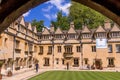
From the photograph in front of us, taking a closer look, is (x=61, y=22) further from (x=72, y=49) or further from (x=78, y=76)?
(x=78, y=76)

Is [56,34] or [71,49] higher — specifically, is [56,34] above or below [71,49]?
above

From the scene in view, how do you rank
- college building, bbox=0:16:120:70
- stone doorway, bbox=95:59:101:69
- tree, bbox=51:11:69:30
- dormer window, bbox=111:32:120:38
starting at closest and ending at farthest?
college building, bbox=0:16:120:70 → stone doorway, bbox=95:59:101:69 → dormer window, bbox=111:32:120:38 → tree, bbox=51:11:69:30

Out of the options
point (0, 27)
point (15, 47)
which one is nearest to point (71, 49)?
point (15, 47)

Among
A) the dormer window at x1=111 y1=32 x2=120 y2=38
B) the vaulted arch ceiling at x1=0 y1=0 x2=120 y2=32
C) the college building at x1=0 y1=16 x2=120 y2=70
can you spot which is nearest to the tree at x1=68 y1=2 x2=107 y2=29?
the college building at x1=0 y1=16 x2=120 y2=70

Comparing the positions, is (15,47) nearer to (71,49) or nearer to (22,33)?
(22,33)

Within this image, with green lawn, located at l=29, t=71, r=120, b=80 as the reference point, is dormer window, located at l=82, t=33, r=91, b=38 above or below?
above

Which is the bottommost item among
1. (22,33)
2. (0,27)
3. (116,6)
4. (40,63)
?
(40,63)

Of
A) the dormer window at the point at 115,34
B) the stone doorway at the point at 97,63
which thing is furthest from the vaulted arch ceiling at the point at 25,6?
the dormer window at the point at 115,34

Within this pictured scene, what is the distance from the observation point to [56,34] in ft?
156

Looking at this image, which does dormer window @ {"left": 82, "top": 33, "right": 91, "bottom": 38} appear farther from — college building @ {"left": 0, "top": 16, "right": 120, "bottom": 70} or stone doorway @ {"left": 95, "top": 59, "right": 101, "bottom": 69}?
stone doorway @ {"left": 95, "top": 59, "right": 101, "bottom": 69}

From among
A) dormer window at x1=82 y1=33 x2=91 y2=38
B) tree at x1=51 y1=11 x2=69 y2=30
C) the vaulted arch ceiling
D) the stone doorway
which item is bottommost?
the stone doorway

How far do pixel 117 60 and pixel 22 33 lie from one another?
21630 millimetres

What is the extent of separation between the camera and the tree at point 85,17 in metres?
60.3

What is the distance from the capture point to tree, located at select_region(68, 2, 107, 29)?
6034 cm
